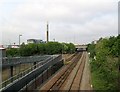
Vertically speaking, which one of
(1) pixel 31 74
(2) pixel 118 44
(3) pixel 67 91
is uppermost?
(2) pixel 118 44

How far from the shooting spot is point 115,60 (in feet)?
84.0

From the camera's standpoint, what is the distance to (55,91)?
29.5 metres

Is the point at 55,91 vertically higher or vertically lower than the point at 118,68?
lower

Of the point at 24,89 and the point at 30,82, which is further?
the point at 30,82

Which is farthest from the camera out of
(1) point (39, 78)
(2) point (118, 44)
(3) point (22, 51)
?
(3) point (22, 51)

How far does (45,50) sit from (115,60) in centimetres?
7431

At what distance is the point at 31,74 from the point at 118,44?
8782 millimetres

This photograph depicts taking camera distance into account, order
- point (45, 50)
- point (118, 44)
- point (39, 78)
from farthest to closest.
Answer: point (45, 50) < point (39, 78) < point (118, 44)

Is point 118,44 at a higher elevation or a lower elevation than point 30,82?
higher

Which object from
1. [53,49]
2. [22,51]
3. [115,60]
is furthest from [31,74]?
[53,49]

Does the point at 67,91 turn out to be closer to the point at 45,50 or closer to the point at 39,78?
the point at 39,78

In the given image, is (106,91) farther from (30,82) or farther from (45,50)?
(45,50)

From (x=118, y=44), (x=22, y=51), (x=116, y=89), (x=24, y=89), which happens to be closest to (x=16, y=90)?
(x=24, y=89)

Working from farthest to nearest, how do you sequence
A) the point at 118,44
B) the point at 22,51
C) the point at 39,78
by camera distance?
the point at 22,51 < the point at 39,78 < the point at 118,44
